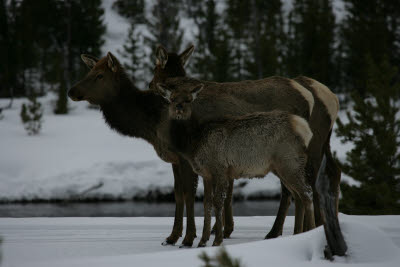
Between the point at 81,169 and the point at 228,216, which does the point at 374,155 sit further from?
the point at 81,169

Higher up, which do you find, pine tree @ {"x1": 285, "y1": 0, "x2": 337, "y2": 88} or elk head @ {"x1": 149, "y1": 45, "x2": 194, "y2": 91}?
pine tree @ {"x1": 285, "y1": 0, "x2": 337, "y2": 88}

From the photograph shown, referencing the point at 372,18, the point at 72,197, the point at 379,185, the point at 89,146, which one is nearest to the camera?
the point at 379,185

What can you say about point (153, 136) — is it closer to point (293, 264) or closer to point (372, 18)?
point (293, 264)

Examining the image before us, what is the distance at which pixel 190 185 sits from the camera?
19.5ft

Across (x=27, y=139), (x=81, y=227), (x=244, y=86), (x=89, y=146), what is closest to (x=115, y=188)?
(x=89, y=146)

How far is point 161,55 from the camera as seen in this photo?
22.0 feet

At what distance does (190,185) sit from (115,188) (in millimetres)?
14255

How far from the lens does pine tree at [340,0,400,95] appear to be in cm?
2977

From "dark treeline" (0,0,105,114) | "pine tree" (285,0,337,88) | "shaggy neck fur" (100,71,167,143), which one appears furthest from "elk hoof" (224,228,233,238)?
"dark treeline" (0,0,105,114)

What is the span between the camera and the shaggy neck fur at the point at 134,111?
6.41 m

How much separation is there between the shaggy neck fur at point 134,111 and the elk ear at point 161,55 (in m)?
0.50

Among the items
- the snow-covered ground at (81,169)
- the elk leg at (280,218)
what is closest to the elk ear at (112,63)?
the elk leg at (280,218)

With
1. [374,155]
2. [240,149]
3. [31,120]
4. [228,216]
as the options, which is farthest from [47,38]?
[240,149]

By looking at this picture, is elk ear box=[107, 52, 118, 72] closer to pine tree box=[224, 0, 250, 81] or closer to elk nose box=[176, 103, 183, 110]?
elk nose box=[176, 103, 183, 110]
